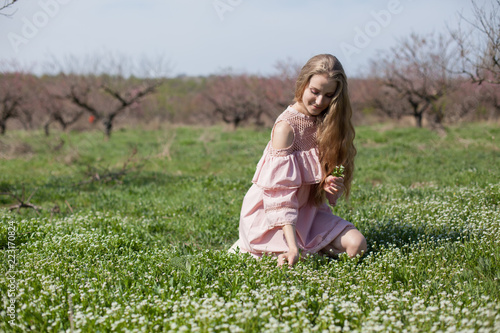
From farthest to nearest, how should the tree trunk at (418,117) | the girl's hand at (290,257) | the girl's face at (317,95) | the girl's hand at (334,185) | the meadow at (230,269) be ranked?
the tree trunk at (418,117) < the girl's hand at (334,185) < the girl's face at (317,95) < the girl's hand at (290,257) < the meadow at (230,269)

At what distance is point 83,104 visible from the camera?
28031 millimetres

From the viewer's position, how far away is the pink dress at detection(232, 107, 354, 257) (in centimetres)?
369

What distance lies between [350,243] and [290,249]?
26.7 inches

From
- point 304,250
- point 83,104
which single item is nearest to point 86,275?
point 304,250

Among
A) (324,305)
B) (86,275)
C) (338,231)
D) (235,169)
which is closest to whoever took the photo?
(324,305)

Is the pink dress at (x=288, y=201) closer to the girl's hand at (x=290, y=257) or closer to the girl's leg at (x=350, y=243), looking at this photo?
the girl's leg at (x=350, y=243)

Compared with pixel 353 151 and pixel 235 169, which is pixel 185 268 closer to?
pixel 353 151

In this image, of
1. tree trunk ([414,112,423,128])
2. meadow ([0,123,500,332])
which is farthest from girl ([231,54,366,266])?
tree trunk ([414,112,423,128])

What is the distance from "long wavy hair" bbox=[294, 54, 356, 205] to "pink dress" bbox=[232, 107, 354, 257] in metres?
0.12

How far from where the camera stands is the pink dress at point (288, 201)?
145 inches

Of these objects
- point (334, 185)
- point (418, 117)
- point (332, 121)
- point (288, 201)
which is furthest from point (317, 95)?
point (418, 117)

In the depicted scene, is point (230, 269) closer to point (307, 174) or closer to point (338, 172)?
point (307, 174)

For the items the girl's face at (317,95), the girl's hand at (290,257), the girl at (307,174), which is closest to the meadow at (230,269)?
the girl's hand at (290,257)

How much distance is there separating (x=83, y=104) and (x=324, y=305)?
2841 centimetres
